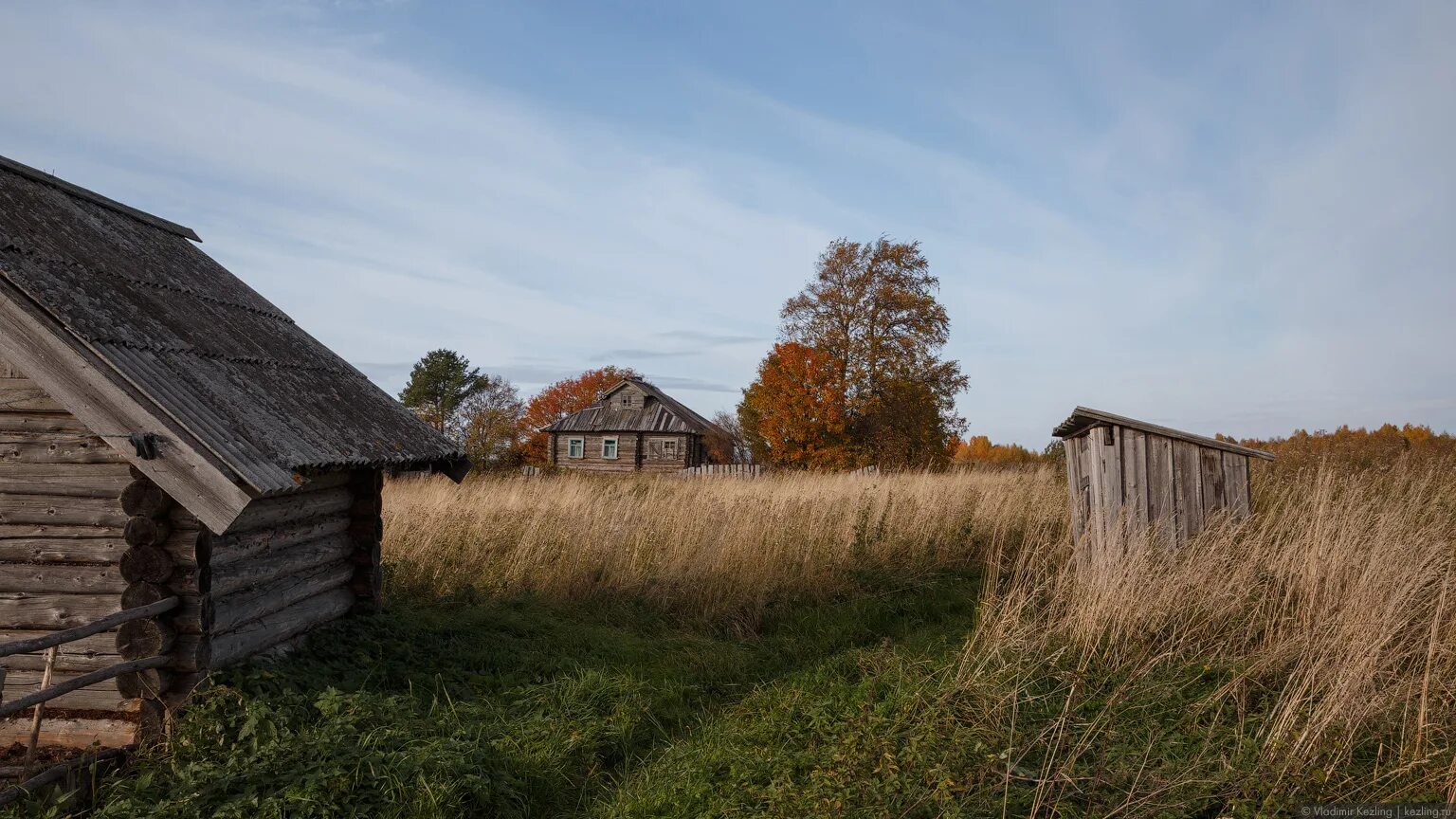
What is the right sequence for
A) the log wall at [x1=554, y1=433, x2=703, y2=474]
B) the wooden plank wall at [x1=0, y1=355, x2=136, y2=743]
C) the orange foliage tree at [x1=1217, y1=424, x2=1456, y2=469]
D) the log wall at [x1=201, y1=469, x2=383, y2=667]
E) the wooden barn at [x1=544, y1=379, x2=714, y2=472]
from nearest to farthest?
the wooden plank wall at [x1=0, y1=355, x2=136, y2=743] → the log wall at [x1=201, y1=469, x2=383, y2=667] → the orange foliage tree at [x1=1217, y1=424, x2=1456, y2=469] → the log wall at [x1=554, y1=433, x2=703, y2=474] → the wooden barn at [x1=544, y1=379, x2=714, y2=472]

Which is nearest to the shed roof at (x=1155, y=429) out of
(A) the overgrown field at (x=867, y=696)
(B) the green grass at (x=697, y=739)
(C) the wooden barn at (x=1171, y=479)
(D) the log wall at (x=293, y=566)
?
(C) the wooden barn at (x=1171, y=479)

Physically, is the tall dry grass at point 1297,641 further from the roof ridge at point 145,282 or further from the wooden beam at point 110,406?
the roof ridge at point 145,282

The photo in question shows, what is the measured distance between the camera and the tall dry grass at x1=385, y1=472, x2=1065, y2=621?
1022 cm

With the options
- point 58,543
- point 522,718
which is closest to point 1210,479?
point 522,718

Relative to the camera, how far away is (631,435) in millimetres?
A: 42562

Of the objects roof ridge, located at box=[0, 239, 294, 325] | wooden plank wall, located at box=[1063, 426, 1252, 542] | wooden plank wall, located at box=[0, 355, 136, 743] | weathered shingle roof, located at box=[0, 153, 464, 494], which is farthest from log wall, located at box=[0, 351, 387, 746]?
wooden plank wall, located at box=[1063, 426, 1252, 542]

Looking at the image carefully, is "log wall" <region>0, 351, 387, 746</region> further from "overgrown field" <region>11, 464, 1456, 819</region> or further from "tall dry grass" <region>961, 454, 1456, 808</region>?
"tall dry grass" <region>961, 454, 1456, 808</region>

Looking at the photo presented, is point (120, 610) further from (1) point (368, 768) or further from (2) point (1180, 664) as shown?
(2) point (1180, 664)

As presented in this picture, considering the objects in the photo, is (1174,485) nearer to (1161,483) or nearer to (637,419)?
(1161,483)

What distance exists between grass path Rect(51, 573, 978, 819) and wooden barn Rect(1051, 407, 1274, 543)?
8.09 ft

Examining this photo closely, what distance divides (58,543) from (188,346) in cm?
158

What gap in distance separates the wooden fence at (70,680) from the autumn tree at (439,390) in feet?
145

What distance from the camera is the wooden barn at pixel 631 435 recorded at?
41.7 m

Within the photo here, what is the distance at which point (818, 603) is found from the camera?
9.92m
